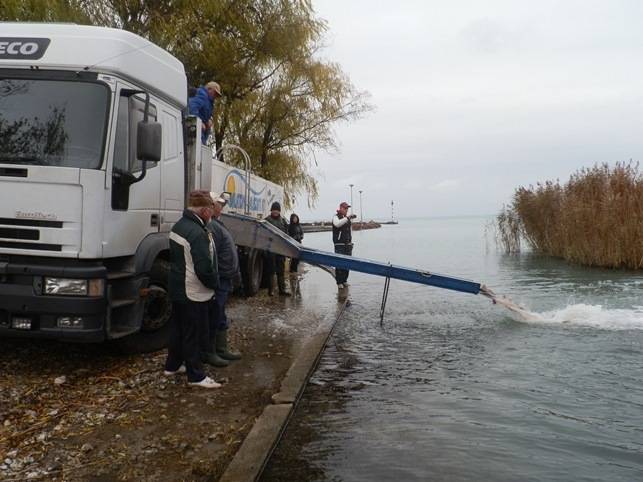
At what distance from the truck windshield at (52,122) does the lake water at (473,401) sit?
323cm

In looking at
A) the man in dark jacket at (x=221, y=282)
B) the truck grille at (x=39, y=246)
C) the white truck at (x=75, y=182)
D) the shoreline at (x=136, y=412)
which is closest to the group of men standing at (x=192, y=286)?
the shoreline at (x=136, y=412)

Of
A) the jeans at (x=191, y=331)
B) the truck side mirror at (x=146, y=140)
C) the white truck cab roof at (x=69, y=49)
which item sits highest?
the white truck cab roof at (x=69, y=49)

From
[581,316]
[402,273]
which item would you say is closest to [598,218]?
[581,316]

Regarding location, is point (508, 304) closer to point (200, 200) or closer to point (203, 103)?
point (203, 103)

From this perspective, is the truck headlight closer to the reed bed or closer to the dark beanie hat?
the dark beanie hat

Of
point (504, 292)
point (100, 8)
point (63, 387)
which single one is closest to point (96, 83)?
point (63, 387)

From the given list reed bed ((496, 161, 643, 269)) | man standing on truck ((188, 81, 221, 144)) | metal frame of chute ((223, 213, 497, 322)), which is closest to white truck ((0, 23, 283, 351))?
man standing on truck ((188, 81, 221, 144))

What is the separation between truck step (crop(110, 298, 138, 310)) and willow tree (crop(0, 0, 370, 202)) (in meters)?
8.95

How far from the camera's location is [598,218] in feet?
69.5

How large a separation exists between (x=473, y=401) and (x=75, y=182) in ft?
14.3

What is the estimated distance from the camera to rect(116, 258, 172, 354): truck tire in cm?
655

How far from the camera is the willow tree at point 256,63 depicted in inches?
575

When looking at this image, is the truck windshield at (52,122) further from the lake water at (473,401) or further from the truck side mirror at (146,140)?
the lake water at (473,401)

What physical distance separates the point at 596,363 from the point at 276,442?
187 inches
